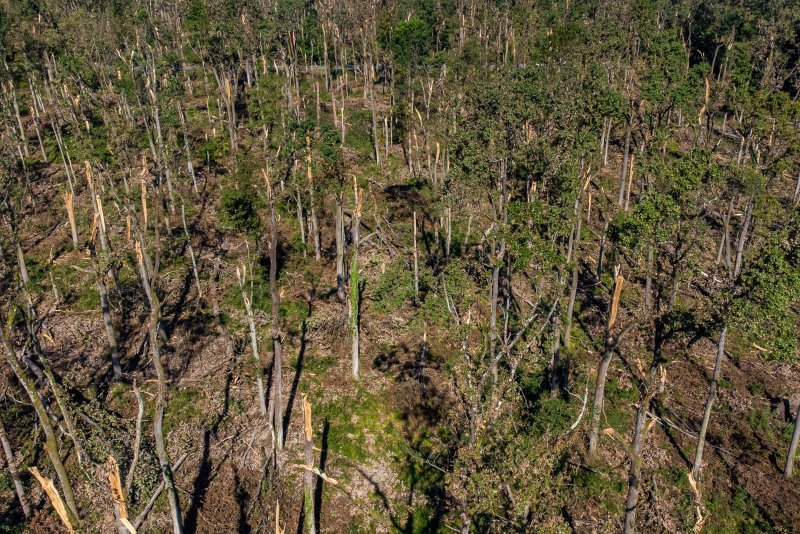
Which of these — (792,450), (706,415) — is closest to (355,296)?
(706,415)

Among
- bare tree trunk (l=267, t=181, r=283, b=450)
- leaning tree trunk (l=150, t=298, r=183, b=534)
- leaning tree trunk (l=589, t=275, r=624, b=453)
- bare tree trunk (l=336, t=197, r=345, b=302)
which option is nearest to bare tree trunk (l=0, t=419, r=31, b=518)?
leaning tree trunk (l=150, t=298, r=183, b=534)

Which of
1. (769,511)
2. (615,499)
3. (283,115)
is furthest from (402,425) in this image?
(283,115)

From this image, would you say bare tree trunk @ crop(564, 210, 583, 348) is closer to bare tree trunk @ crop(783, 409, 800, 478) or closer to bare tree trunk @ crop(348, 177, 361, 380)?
bare tree trunk @ crop(348, 177, 361, 380)

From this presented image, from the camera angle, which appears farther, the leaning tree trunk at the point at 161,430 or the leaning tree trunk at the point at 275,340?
the leaning tree trunk at the point at 275,340

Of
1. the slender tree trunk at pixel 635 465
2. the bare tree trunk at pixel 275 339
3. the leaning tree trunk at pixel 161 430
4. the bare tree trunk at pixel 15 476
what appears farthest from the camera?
the bare tree trunk at pixel 275 339

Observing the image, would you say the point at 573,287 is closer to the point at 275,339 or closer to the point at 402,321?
the point at 402,321

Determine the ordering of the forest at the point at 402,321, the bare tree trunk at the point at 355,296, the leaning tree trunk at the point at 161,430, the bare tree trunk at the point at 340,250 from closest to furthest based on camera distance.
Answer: the leaning tree trunk at the point at 161,430
the forest at the point at 402,321
the bare tree trunk at the point at 355,296
the bare tree trunk at the point at 340,250

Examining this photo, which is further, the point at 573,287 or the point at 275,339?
the point at 573,287

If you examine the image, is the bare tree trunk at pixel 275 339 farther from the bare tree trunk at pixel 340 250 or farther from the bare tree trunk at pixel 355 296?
the bare tree trunk at pixel 340 250

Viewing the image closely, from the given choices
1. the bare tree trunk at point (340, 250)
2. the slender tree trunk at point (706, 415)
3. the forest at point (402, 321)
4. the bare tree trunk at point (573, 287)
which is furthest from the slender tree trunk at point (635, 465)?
the bare tree trunk at point (340, 250)
